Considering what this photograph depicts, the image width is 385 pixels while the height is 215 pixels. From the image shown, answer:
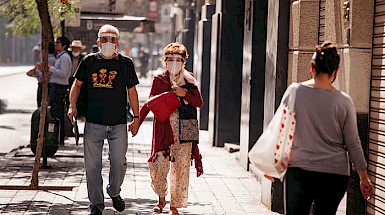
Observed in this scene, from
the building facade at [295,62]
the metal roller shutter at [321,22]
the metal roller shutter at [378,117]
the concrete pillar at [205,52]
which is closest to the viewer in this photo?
the metal roller shutter at [378,117]

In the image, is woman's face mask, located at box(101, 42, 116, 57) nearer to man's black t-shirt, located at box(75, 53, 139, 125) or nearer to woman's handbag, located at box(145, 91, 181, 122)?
man's black t-shirt, located at box(75, 53, 139, 125)

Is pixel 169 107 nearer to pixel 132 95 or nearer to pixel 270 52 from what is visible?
pixel 132 95

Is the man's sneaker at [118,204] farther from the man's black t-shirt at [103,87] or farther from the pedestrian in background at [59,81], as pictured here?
the pedestrian in background at [59,81]

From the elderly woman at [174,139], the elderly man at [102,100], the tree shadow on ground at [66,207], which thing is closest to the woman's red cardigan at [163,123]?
the elderly woman at [174,139]

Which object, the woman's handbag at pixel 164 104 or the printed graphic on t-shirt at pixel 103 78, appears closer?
Result: the printed graphic on t-shirt at pixel 103 78

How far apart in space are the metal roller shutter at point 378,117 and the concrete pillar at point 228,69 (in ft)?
26.9

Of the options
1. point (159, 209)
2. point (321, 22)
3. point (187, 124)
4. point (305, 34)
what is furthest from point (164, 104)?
point (321, 22)

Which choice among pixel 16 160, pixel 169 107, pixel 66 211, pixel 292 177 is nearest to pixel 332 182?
pixel 292 177

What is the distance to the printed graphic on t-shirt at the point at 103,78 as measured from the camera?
24.4ft

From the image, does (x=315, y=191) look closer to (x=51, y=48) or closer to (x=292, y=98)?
(x=292, y=98)

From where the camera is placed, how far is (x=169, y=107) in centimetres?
776

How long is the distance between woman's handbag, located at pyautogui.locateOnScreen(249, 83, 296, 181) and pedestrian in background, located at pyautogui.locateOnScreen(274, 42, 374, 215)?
4cm

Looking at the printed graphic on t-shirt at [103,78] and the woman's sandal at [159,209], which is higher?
the printed graphic on t-shirt at [103,78]

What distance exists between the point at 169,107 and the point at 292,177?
9.70 feet
